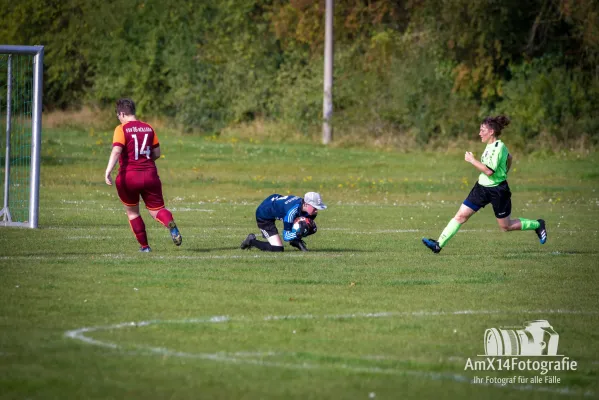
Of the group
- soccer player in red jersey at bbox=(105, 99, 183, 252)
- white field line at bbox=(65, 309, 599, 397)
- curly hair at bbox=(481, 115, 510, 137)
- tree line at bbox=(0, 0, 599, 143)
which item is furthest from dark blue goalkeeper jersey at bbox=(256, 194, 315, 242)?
tree line at bbox=(0, 0, 599, 143)

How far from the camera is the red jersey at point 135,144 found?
13.4 metres

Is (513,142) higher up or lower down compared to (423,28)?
lower down

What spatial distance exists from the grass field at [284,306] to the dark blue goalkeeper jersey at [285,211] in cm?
35

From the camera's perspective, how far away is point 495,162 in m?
13.7

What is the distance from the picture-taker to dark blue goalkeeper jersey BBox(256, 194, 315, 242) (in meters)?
13.8

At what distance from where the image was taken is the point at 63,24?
6512 cm

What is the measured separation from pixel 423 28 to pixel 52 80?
2501 cm

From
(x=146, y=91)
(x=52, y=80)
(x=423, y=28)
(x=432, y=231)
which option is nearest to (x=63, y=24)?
(x=52, y=80)

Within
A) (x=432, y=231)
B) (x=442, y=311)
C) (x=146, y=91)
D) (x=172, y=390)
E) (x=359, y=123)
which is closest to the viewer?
(x=172, y=390)

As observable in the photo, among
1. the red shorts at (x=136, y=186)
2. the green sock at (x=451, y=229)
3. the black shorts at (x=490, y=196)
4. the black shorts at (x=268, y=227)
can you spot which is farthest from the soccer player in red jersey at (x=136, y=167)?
the black shorts at (x=490, y=196)

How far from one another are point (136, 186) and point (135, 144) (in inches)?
19.3

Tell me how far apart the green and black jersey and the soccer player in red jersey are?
3.72 m

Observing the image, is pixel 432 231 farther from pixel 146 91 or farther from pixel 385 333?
pixel 146 91

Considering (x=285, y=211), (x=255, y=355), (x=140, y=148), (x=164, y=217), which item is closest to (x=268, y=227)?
(x=285, y=211)
